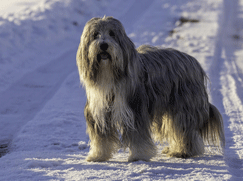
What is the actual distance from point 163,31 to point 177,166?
8754mm

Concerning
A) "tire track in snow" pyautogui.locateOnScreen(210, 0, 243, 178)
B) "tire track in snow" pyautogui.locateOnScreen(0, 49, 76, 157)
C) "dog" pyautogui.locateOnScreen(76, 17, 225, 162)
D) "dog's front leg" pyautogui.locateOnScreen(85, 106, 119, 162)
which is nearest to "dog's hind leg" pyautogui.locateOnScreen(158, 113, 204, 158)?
"dog" pyautogui.locateOnScreen(76, 17, 225, 162)

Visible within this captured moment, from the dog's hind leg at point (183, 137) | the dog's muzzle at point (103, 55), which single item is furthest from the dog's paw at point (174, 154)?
the dog's muzzle at point (103, 55)

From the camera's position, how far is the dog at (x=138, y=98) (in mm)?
3516

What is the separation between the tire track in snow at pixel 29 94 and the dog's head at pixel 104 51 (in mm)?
2066

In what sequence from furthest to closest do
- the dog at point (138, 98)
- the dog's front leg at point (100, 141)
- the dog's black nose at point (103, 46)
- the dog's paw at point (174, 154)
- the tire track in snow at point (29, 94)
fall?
1. the tire track in snow at point (29, 94)
2. the dog's paw at point (174, 154)
3. the dog's front leg at point (100, 141)
4. the dog at point (138, 98)
5. the dog's black nose at point (103, 46)

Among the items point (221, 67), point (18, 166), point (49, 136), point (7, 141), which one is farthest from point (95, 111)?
point (221, 67)

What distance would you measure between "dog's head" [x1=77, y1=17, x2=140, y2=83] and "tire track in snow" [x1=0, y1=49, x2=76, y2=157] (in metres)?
2.07

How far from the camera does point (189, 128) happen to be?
4.08 metres

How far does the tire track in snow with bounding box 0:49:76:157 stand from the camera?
568cm

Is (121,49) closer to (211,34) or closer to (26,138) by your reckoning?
(26,138)

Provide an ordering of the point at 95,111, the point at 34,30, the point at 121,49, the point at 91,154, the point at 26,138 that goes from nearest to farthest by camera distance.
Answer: the point at 121,49 < the point at 95,111 < the point at 91,154 < the point at 26,138 < the point at 34,30

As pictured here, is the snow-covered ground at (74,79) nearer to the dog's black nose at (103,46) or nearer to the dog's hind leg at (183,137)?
the dog's hind leg at (183,137)

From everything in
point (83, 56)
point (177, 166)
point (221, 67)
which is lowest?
point (177, 166)

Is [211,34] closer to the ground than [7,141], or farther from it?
farther from it
